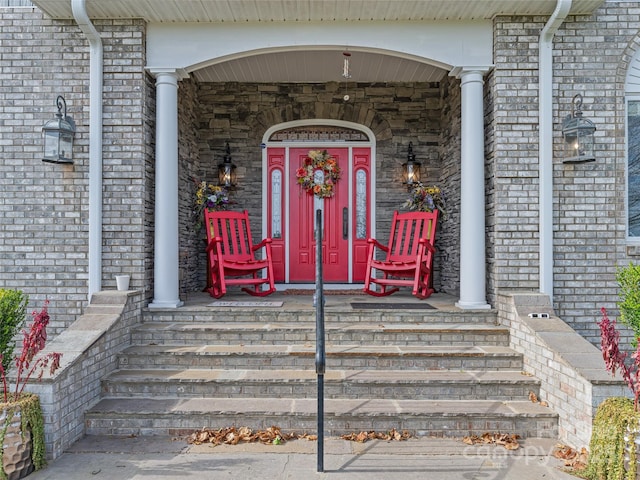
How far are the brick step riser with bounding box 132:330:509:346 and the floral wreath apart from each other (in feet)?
8.55

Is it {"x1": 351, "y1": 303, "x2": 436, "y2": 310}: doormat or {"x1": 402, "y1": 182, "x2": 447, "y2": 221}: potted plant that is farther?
{"x1": 402, "y1": 182, "x2": 447, "y2": 221}: potted plant

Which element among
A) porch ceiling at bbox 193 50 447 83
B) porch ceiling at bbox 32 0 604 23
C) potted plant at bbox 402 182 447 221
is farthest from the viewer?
potted plant at bbox 402 182 447 221

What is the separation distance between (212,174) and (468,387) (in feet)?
13.2

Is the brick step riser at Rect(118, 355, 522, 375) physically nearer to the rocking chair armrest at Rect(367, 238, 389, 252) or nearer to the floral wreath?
the rocking chair armrest at Rect(367, 238, 389, 252)

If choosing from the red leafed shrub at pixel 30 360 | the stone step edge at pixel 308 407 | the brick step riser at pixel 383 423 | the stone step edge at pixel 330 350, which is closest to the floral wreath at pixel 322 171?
the stone step edge at pixel 330 350

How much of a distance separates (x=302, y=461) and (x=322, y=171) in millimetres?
3957

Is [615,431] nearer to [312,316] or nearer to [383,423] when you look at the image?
[383,423]

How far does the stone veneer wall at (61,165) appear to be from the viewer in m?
4.02

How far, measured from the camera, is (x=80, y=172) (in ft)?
13.3

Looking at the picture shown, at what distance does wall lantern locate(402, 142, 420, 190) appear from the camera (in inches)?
222

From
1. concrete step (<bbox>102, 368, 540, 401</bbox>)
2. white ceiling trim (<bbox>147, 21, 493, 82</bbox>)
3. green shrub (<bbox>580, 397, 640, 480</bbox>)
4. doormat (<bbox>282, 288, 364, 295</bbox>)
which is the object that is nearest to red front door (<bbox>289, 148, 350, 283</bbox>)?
doormat (<bbox>282, 288, 364, 295</bbox>)

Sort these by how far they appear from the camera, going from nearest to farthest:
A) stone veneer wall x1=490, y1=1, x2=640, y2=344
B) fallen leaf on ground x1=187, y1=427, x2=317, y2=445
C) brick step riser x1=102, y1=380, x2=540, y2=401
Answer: fallen leaf on ground x1=187, y1=427, x2=317, y2=445, brick step riser x1=102, y1=380, x2=540, y2=401, stone veneer wall x1=490, y1=1, x2=640, y2=344

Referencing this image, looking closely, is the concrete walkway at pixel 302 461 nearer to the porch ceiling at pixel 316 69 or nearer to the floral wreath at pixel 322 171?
the floral wreath at pixel 322 171

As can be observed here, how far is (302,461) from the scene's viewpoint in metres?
2.54
